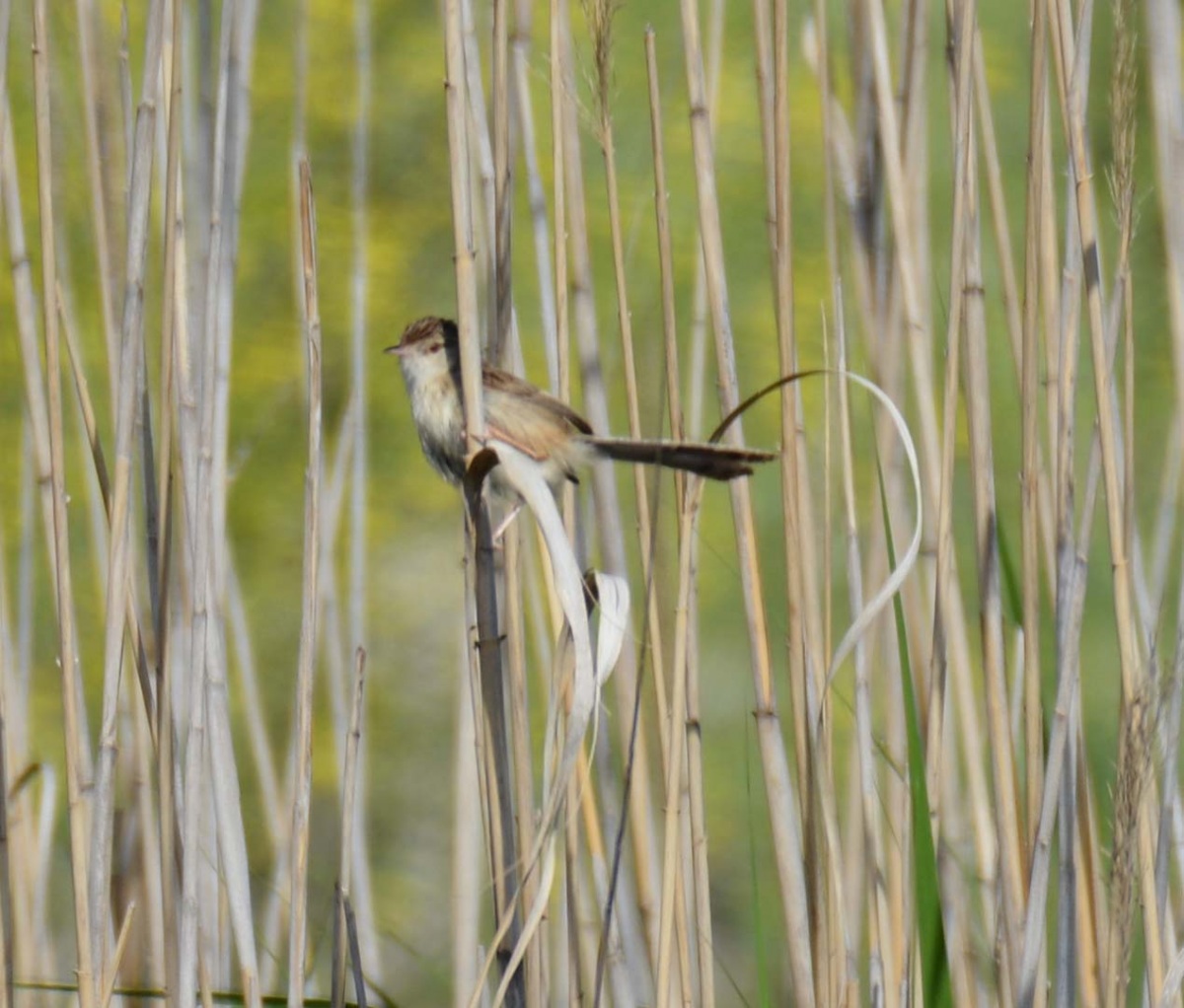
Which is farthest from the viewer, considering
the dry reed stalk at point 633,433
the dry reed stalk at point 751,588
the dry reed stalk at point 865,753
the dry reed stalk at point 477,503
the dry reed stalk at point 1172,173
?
the dry reed stalk at point 1172,173

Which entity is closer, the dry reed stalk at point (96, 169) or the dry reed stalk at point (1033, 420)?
the dry reed stalk at point (1033, 420)

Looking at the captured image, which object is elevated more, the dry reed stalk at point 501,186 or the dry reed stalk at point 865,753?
the dry reed stalk at point 501,186

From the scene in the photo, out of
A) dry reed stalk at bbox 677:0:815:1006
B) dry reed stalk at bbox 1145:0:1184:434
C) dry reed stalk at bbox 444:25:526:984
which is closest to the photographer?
dry reed stalk at bbox 444:25:526:984

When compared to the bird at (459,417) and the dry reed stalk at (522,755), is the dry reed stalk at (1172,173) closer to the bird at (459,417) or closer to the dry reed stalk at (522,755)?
the bird at (459,417)

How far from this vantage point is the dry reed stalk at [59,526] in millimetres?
1337

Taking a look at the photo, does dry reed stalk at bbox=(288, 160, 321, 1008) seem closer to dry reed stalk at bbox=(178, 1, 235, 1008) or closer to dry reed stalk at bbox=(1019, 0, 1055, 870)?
dry reed stalk at bbox=(178, 1, 235, 1008)

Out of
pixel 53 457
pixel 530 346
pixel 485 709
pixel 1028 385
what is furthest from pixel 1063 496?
→ pixel 530 346

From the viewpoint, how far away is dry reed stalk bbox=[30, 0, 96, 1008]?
1337mm

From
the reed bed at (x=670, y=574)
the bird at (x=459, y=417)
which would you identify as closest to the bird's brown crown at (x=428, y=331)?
the bird at (x=459, y=417)

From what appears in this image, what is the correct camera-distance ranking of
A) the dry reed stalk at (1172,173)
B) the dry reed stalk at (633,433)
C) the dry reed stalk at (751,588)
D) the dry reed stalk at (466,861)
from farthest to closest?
the dry reed stalk at (466,861) → the dry reed stalk at (1172,173) → the dry reed stalk at (751,588) → the dry reed stalk at (633,433)

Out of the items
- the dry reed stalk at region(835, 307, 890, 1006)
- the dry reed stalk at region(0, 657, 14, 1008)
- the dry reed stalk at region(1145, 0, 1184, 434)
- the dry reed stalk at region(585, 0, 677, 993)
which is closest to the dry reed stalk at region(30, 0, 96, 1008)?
the dry reed stalk at region(0, 657, 14, 1008)

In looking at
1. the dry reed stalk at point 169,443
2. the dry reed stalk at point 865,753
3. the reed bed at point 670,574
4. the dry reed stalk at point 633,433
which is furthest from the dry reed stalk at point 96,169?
the dry reed stalk at point 865,753

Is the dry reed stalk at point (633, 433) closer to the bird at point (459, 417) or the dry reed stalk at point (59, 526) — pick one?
the bird at point (459, 417)

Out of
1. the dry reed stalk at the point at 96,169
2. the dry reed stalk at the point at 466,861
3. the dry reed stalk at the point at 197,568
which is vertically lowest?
the dry reed stalk at the point at 466,861
